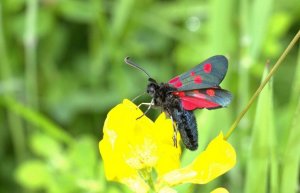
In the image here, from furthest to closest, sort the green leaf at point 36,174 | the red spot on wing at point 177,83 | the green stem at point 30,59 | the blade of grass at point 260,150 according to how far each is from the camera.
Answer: the green stem at point 30,59 < the green leaf at point 36,174 < the blade of grass at point 260,150 < the red spot on wing at point 177,83

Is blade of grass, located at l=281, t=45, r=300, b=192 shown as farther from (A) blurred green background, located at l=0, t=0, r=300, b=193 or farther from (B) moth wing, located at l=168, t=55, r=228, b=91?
(A) blurred green background, located at l=0, t=0, r=300, b=193

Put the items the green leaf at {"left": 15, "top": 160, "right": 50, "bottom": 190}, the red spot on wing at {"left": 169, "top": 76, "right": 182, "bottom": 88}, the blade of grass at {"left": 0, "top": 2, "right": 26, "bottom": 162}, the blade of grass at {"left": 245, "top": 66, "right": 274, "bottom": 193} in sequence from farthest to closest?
1. the blade of grass at {"left": 0, "top": 2, "right": 26, "bottom": 162}
2. the green leaf at {"left": 15, "top": 160, "right": 50, "bottom": 190}
3. the blade of grass at {"left": 245, "top": 66, "right": 274, "bottom": 193}
4. the red spot on wing at {"left": 169, "top": 76, "right": 182, "bottom": 88}

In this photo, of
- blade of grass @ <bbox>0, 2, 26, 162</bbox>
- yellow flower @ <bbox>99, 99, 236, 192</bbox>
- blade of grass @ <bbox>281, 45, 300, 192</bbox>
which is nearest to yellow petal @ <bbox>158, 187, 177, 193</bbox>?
yellow flower @ <bbox>99, 99, 236, 192</bbox>

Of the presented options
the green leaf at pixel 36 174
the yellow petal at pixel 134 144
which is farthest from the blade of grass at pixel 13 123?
the yellow petal at pixel 134 144

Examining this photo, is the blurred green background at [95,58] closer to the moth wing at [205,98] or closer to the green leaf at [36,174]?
the green leaf at [36,174]

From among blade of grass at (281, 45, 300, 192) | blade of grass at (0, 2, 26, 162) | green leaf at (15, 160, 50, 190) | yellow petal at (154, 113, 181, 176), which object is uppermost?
blade of grass at (0, 2, 26, 162)

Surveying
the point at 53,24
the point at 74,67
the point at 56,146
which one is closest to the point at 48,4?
the point at 53,24

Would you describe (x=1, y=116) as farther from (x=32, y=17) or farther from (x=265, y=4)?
(x=265, y=4)
